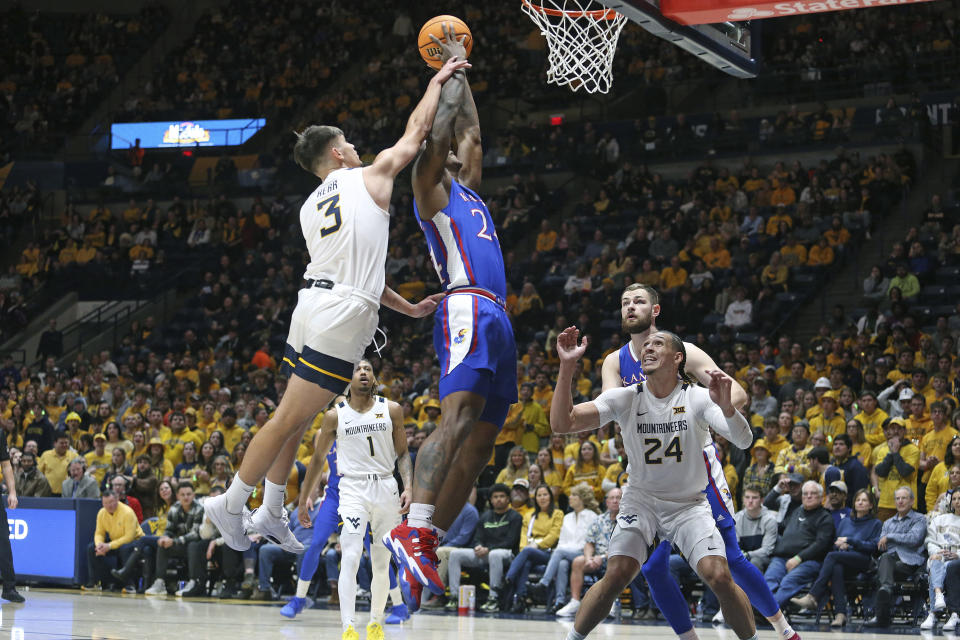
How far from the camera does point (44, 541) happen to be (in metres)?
16.7

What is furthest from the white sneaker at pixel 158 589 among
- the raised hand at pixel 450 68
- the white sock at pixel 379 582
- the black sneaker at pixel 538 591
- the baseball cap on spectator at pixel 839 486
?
the raised hand at pixel 450 68

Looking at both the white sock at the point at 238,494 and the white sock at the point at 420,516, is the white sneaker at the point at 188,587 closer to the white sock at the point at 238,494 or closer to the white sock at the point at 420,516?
the white sock at the point at 238,494

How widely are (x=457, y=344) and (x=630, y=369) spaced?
2.29m

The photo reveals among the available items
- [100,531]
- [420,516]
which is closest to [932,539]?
[420,516]

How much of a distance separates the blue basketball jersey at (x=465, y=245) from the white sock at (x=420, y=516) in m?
1.26

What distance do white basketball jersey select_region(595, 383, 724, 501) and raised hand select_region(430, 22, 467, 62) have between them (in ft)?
7.81

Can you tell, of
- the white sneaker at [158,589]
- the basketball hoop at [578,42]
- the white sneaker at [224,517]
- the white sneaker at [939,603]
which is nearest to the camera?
the white sneaker at [224,517]

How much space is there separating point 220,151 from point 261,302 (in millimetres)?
8514

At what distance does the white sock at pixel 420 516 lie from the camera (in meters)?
6.14

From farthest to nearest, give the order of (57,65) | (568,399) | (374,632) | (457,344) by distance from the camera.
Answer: (57,65) < (374,632) < (568,399) < (457,344)

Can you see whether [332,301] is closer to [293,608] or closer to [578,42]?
[578,42]

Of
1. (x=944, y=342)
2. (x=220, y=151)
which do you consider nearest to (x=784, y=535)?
(x=944, y=342)

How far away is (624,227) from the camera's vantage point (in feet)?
74.4

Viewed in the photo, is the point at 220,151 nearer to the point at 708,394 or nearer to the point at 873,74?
the point at 873,74
